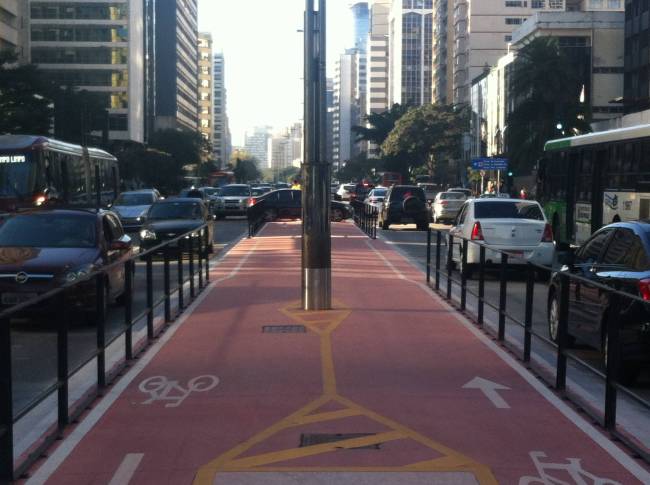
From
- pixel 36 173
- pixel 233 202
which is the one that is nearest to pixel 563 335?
pixel 36 173

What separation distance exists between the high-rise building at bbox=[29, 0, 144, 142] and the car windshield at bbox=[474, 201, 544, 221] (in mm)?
93750

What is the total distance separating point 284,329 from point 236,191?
130 ft

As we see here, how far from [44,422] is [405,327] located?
642 cm

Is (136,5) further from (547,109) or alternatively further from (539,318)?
(539,318)

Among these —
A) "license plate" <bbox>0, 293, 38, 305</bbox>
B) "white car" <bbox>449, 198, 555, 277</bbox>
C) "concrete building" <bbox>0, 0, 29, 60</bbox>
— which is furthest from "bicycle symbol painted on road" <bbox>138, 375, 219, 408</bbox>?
"concrete building" <bbox>0, 0, 29, 60</bbox>

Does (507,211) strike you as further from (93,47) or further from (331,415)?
(93,47)

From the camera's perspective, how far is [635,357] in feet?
28.7

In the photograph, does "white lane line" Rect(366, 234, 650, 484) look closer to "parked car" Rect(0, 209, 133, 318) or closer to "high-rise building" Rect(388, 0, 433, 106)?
"parked car" Rect(0, 209, 133, 318)

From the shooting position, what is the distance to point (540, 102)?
6919cm

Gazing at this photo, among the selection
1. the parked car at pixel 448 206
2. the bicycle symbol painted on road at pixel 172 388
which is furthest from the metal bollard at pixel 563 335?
the parked car at pixel 448 206

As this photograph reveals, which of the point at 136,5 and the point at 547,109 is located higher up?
the point at 136,5

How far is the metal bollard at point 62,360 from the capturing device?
317 inches

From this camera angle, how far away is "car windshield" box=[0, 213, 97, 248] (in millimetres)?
15062

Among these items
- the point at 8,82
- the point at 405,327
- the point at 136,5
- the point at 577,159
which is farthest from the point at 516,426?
the point at 136,5
